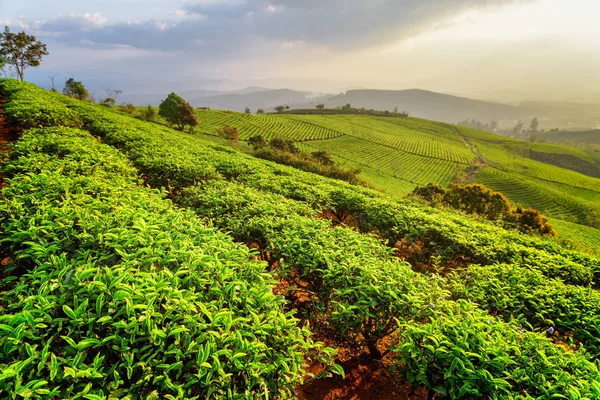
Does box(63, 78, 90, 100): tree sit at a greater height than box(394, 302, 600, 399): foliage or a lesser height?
greater

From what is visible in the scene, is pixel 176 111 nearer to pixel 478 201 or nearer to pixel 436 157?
pixel 478 201

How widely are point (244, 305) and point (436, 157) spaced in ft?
370

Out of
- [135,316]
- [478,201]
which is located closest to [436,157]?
[478,201]

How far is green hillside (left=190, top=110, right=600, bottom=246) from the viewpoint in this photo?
237ft

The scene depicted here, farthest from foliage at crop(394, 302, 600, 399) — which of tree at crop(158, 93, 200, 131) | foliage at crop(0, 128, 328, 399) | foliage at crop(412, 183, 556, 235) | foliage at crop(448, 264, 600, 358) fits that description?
tree at crop(158, 93, 200, 131)

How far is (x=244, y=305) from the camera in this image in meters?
3.53

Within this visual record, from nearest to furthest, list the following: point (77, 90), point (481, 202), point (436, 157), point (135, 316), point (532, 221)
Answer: point (135, 316) → point (532, 221) → point (481, 202) → point (77, 90) → point (436, 157)

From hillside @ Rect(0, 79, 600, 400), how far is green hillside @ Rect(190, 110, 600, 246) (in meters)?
53.6

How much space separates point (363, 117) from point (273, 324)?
152 meters

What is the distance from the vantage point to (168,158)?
10.5 m

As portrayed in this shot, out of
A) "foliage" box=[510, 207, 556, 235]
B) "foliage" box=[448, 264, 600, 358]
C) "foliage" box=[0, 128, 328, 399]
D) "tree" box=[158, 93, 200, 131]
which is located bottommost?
"foliage" box=[510, 207, 556, 235]

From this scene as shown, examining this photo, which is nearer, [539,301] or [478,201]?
[539,301]

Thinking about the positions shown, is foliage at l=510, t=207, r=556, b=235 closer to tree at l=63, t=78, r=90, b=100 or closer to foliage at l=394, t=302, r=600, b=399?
foliage at l=394, t=302, r=600, b=399

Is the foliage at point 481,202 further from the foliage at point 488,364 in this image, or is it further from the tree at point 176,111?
the tree at point 176,111
